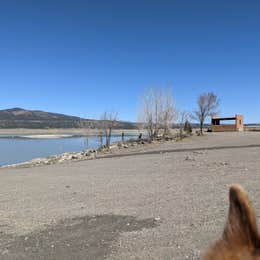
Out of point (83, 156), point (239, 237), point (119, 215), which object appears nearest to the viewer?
point (239, 237)

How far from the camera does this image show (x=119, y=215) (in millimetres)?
8188

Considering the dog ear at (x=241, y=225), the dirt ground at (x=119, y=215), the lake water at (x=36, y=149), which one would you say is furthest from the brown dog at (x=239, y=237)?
the lake water at (x=36, y=149)

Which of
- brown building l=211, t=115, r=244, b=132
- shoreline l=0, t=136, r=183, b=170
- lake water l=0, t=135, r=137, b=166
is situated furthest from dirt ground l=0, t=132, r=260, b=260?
brown building l=211, t=115, r=244, b=132

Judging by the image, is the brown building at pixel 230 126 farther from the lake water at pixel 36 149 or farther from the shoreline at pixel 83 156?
the shoreline at pixel 83 156

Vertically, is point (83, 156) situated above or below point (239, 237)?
below

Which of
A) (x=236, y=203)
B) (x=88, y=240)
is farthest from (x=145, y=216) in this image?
(x=236, y=203)

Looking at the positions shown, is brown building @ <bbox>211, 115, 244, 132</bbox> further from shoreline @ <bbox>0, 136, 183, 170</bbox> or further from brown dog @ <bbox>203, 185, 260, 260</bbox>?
brown dog @ <bbox>203, 185, 260, 260</bbox>

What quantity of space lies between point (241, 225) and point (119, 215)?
7316mm

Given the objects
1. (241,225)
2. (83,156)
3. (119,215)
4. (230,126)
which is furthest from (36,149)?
(241,225)

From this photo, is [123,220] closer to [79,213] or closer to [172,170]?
[79,213]

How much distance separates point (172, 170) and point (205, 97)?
178 ft

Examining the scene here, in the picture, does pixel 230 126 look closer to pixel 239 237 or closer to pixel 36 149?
pixel 36 149

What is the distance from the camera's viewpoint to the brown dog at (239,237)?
39.1 inches

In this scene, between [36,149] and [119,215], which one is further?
[36,149]
